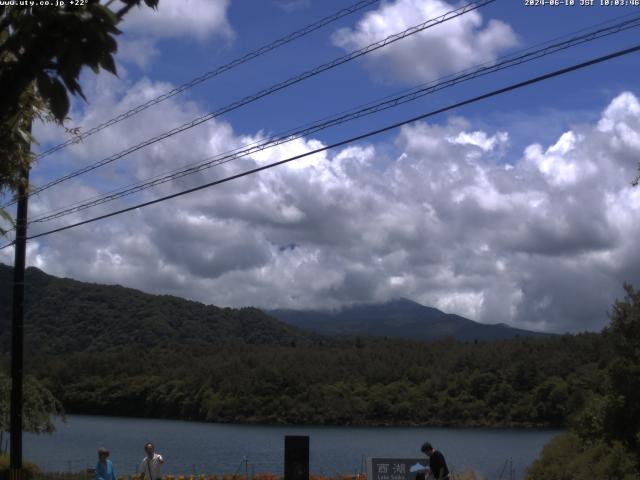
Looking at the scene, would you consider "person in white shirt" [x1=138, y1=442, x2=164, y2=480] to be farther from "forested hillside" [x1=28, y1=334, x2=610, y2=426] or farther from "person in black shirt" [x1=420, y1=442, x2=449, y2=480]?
"forested hillside" [x1=28, y1=334, x2=610, y2=426]

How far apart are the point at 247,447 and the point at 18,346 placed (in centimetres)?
3475

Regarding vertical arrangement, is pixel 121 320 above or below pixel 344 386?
above

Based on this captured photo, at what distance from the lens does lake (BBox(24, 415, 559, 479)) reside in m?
36.4

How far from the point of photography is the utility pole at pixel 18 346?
1805 cm

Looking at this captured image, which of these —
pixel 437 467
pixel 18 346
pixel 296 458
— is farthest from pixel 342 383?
pixel 296 458

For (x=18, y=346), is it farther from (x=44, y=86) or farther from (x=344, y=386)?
(x=344, y=386)

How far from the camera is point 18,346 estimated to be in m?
18.7

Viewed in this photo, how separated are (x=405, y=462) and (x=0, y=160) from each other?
11.3 metres

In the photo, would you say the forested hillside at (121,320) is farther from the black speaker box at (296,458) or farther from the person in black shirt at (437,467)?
the person in black shirt at (437,467)

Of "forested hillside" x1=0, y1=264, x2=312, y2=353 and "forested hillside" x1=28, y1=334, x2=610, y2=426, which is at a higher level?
"forested hillside" x1=0, y1=264, x2=312, y2=353

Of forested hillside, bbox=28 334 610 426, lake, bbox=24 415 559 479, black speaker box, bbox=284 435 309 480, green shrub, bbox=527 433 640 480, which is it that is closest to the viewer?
black speaker box, bbox=284 435 309 480

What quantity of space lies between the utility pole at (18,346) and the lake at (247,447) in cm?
988

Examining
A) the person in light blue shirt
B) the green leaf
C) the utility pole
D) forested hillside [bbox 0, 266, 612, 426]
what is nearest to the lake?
forested hillside [bbox 0, 266, 612, 426]

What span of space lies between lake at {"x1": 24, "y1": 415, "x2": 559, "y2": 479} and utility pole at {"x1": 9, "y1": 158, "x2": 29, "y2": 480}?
9.88 metres
